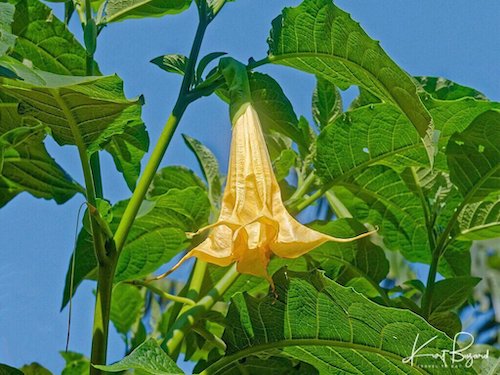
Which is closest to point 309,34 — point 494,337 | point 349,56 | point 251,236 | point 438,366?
point 349,56

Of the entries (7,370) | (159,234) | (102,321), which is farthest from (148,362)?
(159,234)

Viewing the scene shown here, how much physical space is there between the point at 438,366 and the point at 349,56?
12.4 inches

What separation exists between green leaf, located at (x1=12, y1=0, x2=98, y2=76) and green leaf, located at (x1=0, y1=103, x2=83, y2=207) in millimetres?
78

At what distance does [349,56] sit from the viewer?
831 mm

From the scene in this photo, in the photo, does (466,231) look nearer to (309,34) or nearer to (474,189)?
(474,189)

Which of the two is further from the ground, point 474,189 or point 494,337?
point 494,337

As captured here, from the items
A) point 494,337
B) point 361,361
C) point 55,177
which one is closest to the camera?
point 361,361

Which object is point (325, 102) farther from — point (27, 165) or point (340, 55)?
point (27, 165)

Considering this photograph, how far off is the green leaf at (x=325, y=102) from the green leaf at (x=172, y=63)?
28 centimetres

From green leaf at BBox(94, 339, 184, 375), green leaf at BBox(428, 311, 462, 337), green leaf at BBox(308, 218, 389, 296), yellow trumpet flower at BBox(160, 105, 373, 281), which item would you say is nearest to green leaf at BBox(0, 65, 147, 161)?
yellow trumpet flower at BBox(160, 105, 373, 281)

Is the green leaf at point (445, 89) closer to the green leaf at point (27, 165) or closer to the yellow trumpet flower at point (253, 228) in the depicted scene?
the yellow trumpet flower at point (253, 228)

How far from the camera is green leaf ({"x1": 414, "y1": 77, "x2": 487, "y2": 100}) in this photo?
1.04m

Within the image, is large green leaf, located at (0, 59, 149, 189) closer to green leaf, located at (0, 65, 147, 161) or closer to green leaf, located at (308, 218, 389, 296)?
green leaf, located at (0, 65, 147, 161)

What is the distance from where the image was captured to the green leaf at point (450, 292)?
0.99 m
